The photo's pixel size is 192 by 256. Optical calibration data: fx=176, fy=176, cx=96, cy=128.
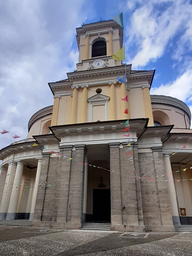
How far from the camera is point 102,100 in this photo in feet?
45.8

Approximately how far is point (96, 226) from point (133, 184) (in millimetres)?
3152

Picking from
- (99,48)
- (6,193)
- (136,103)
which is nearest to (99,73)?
(136,103)

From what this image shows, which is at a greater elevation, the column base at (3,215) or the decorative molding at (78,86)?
the decorative molding at (78,86)

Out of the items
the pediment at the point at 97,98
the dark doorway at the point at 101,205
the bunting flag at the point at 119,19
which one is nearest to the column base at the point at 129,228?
the dark doorway at the point at 101,205

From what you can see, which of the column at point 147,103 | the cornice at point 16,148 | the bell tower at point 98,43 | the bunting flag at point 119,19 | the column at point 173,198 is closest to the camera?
the bunting flag at point 119,19

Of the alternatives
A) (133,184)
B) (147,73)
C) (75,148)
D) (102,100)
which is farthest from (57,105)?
(133,184)

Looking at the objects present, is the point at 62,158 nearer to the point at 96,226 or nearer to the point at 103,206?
the point at 96,226

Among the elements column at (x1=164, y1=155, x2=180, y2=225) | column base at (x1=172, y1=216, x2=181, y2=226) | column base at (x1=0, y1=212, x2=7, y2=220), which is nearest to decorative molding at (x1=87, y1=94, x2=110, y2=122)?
column at (x1=164, y1=155, x2=180, y2=225)

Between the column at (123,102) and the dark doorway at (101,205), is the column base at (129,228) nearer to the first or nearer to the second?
the dark doorway at (101,205)

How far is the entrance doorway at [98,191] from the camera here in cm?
1469

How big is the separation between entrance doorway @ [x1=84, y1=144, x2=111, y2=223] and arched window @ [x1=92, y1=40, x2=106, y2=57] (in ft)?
33.4

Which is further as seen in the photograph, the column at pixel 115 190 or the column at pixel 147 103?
the column at pixel 147 103

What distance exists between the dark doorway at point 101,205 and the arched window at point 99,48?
1318 centimetres

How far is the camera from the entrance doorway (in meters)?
14.7
